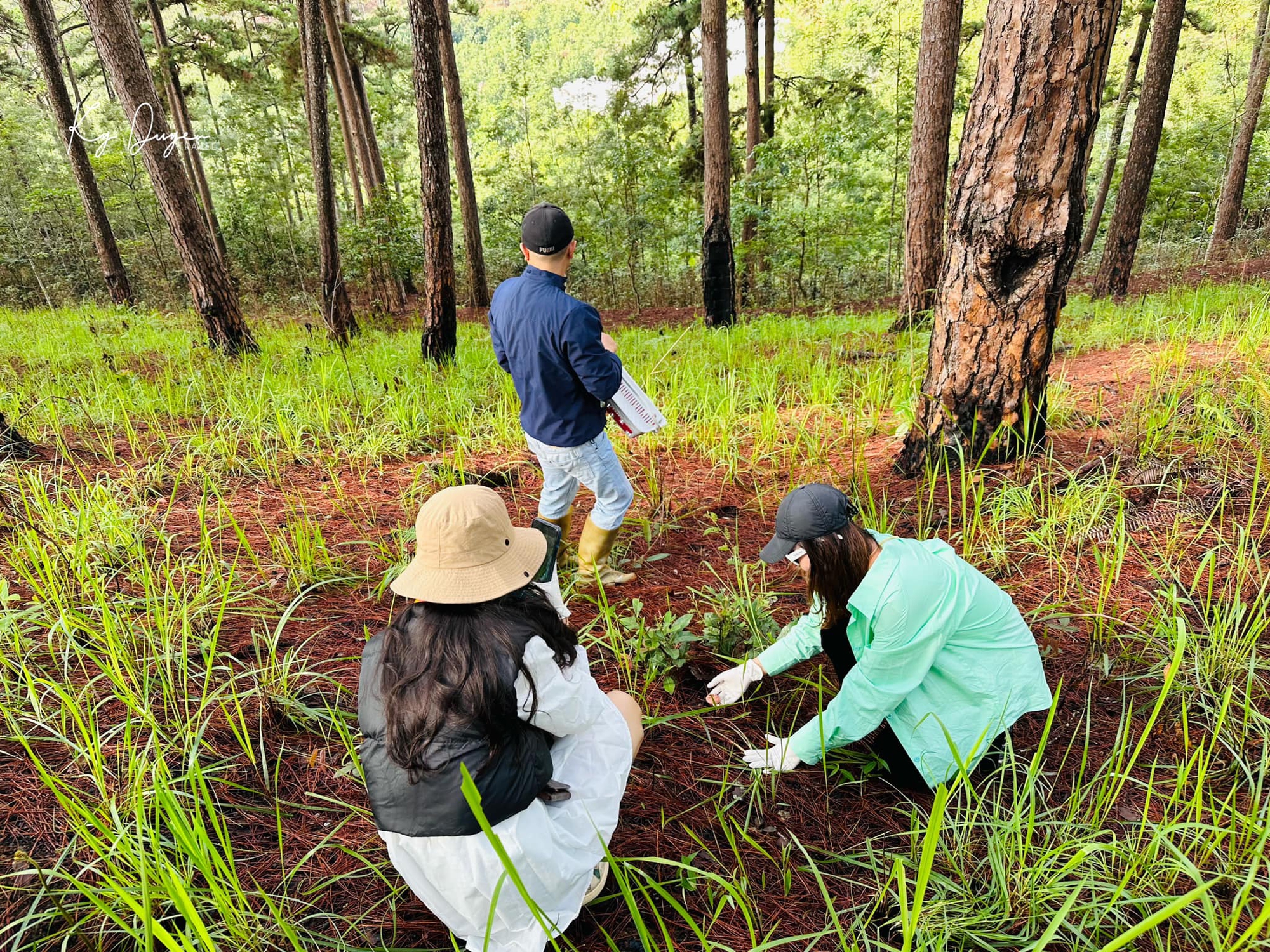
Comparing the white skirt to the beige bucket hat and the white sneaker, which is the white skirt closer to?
the white sneaker

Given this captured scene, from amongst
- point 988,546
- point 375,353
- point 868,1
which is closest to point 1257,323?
point 988,546

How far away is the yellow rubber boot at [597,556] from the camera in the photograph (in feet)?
9.30

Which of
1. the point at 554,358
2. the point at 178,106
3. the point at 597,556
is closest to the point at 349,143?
the point at 178,106

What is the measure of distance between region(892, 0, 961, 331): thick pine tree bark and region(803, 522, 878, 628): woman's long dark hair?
5.18m

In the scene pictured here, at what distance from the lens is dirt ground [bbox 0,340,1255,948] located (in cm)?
158

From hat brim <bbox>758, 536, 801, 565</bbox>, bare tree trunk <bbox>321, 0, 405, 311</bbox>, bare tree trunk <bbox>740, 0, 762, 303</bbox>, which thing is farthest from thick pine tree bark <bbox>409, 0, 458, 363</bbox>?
bare tree trunk <bbox>740, 0, 762, 303</bbox>

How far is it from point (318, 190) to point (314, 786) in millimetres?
7463

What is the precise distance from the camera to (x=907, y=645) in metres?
1.74

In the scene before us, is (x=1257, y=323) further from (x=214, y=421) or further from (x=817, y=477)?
(x=214, y=421)

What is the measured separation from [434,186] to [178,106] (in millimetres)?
14750

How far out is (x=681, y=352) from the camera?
612 centimetres

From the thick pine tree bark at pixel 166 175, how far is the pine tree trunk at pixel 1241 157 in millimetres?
17360

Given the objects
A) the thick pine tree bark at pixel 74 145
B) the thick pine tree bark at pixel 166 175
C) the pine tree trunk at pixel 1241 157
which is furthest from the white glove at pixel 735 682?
the pine tree trunk at pixel 1241 157

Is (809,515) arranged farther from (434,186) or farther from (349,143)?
(349,143)
